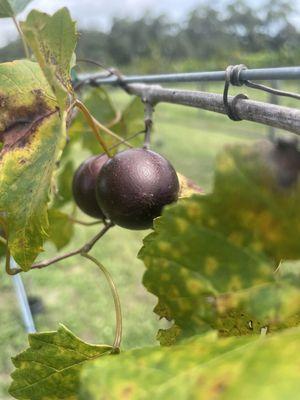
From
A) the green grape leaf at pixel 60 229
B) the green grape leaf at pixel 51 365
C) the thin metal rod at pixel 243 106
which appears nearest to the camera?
the thin metal rod at pixel 243 106

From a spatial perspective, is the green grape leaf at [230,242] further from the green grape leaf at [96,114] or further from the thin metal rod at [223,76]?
the green grape leaf at [96,114]

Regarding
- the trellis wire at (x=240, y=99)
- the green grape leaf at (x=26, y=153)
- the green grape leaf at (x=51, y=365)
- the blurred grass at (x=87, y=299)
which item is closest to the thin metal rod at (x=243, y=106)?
the trellis wire at (x=240, y=99)

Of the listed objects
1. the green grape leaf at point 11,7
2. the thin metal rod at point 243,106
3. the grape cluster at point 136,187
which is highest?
the green grape leaf at point 11,7

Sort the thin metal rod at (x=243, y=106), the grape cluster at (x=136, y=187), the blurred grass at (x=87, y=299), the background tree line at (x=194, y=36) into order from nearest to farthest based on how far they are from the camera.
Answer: the thin metal rod at (x=243, y=106) → the grape cluster at (x=136, y=187) → the blurred grass at (x=87, y=299) → the background tree line at (x=194, y=36)

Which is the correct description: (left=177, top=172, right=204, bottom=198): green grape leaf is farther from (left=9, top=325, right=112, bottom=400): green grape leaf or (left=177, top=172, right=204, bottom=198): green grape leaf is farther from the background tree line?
the background tree line

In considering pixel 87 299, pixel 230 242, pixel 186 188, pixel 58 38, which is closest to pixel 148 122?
pixel 186 188

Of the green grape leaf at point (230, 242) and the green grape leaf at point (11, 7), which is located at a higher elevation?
the green grape leaf at point (11, 7)

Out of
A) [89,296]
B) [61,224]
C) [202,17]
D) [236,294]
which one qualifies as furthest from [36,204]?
[202,17]


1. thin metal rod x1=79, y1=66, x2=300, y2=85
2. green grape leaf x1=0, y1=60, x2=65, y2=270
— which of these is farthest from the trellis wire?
green grape leaf x1=0, y1=60, x2=65, y2=270
